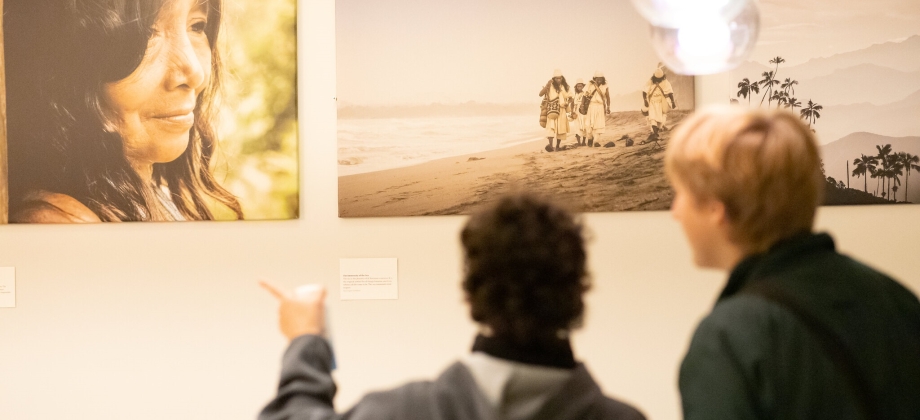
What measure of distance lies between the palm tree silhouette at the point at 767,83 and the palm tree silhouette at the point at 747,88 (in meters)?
0.02

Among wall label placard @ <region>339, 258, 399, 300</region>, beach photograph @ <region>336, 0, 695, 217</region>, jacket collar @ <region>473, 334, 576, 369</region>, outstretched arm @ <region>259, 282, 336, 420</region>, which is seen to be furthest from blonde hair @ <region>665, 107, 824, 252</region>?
wall label placard @ <region>339, 258, 399, 300</region>

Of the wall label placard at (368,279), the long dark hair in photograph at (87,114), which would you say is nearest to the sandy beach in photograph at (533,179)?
the wall label placard at (368,279)

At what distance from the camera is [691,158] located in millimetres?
970

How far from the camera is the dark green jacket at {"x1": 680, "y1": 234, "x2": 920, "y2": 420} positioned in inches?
34.0

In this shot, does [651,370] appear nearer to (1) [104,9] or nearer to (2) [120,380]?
(2) [120,380]

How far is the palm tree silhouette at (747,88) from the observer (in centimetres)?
213

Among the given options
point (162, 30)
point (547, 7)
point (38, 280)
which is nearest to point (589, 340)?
point (547, 7)

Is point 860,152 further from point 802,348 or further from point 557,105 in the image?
point 802,348

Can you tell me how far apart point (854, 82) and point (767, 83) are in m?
0.26

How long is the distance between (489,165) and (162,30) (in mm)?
1132

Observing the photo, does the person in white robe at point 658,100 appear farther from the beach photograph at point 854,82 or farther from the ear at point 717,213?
the ear at point 717,213

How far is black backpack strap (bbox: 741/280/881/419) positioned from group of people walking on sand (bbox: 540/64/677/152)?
1.32m

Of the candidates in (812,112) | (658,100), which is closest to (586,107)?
(658,100)

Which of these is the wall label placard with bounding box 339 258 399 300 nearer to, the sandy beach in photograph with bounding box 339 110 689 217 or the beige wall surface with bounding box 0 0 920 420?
the beige wall surface with bounding box 0 0 920 420
